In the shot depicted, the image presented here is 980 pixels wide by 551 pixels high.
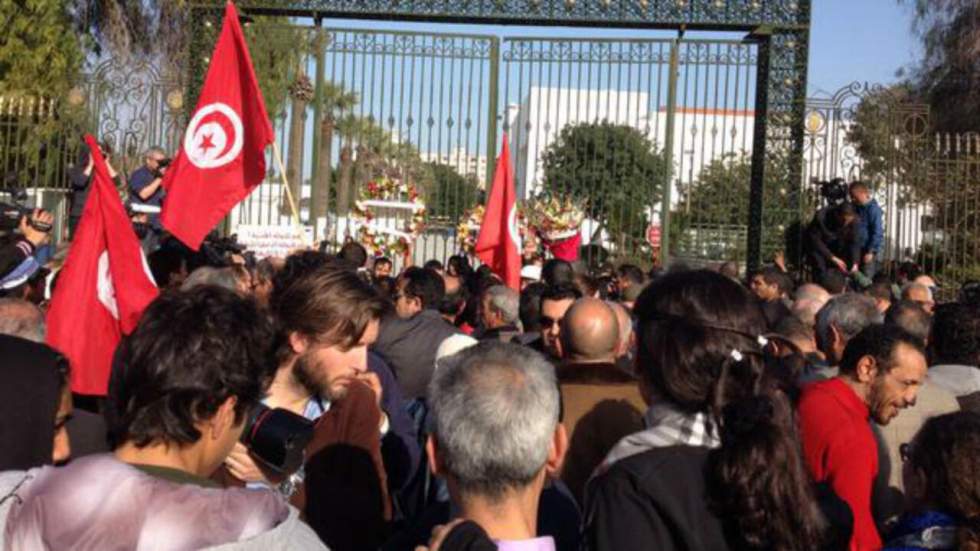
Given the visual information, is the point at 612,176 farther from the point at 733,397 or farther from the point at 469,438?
the point at 469,438

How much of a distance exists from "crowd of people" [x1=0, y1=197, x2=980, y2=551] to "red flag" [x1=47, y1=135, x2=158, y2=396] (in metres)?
1.05

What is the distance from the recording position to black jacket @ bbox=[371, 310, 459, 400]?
23.5ft

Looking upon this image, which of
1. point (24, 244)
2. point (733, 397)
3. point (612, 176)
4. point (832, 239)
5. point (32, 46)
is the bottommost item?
point (733, 397)

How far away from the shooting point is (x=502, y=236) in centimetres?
1138

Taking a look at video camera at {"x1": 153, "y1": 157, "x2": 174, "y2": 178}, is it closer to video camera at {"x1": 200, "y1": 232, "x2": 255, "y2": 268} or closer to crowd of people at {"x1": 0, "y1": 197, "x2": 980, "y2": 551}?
video camera at {"x1": 200, "y1": 232, "x2": 255, "y2": 268}

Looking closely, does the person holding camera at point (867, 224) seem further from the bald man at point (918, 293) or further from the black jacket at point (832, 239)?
the bald man at point (918, 293)

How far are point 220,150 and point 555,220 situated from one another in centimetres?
710

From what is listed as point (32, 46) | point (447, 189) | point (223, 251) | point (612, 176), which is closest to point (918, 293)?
point (223, 251)

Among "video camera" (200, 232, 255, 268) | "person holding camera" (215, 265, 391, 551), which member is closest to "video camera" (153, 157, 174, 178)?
"video camera" (200, 232, 255, 268)

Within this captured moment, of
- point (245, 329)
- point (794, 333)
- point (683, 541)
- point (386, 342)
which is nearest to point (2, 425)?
point (245, 329)

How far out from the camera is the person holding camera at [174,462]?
2.56m

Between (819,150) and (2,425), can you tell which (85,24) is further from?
(2,425)

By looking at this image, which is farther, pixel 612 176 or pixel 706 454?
pixel 612 176

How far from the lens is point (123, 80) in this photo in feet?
54.6
